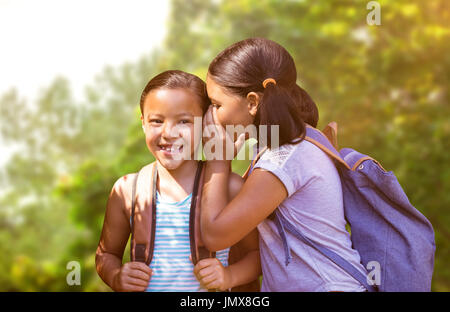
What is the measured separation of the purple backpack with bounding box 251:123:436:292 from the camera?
2.03m

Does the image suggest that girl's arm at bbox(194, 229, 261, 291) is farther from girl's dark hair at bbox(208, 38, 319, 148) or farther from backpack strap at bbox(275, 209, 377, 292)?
girl's dark hair at bbox(208, 38, 319, 148)

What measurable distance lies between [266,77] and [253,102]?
4.9 inches

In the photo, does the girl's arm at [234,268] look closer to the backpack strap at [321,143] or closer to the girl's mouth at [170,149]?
the girl's mouth at [170,149]

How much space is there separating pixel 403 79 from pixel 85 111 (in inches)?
309

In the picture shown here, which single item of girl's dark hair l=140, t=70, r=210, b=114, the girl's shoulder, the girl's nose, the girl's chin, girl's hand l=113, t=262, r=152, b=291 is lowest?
girl's hand l=113, t=262, r=152, b=291

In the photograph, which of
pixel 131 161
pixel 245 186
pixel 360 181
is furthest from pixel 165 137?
pixel 131 161

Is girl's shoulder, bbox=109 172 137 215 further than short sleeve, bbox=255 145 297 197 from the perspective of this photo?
Yes

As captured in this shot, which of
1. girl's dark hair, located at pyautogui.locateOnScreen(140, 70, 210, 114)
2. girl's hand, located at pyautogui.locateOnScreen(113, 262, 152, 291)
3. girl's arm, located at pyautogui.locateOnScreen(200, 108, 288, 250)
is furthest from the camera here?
girl's dark hair, located at pyautogui.locateOnScreen(140, 70, 210, 114)

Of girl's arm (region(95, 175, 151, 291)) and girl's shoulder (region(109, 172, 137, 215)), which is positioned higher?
girl's shoulder (region(109, 172, 137, 215))

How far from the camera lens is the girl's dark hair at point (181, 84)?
2.19 meters

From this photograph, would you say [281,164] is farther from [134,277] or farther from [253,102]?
[134,277]

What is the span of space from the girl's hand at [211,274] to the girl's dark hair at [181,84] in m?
0.69

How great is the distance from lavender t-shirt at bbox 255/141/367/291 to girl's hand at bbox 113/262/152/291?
0.51 meters

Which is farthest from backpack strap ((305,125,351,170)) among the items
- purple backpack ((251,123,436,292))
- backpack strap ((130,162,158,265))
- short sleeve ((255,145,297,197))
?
backpack strap ((130,162,158,265))
